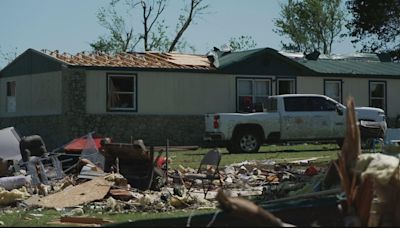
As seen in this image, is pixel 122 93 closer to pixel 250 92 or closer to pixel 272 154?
pixel 250 92

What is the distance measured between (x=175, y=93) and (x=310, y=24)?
40.1 meters

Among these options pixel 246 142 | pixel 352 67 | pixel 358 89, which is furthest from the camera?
pixel 352 67

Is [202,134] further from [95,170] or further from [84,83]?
[95,170]

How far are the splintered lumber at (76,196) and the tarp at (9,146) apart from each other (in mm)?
4381

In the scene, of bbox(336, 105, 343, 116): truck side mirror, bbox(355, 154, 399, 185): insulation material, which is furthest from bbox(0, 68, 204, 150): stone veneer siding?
bbox(355, 154, 399, 185): insulation material

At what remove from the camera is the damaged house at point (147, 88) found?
93.2 feet

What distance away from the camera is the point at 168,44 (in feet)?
200

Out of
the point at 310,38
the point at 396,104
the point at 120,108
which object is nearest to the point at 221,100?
the point at 120,108

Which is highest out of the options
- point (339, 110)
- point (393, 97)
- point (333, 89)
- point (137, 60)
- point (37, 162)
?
point (137, 60)

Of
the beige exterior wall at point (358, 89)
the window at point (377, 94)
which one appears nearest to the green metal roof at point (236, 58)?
the beige exterior wall at point (358, 89)

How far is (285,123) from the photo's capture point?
1035 inches

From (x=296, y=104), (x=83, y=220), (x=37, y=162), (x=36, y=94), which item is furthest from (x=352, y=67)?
(x=83, y=220)

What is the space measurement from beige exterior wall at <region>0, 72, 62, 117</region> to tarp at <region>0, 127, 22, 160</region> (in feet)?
37.4

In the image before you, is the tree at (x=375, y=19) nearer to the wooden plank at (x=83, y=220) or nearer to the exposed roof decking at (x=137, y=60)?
the exposed roof decking at (x=137, y=60)
